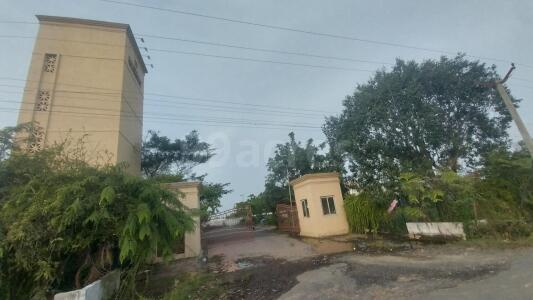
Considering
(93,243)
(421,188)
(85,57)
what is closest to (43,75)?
(85,57)

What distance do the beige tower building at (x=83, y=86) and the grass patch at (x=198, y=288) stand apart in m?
8.58

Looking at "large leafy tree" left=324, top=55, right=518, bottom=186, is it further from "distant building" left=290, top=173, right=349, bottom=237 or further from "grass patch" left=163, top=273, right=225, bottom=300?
"grass patch" left=163, top=273, right=225, bottom=300

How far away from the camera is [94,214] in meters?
5.14

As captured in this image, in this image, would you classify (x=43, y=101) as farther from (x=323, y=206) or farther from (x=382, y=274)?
(x=382, y=274)

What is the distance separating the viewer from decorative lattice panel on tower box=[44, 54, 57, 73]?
43.7 ft

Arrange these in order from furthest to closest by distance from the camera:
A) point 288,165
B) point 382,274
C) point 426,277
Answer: point 288,165 < point 382,274 < point 426,277

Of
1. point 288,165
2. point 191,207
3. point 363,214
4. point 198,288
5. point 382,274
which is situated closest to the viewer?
point 382,274

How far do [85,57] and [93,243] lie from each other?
1221 cm

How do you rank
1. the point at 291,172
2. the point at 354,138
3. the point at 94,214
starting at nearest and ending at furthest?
the point at 94,214, the point at 354,138, the point at 291,172

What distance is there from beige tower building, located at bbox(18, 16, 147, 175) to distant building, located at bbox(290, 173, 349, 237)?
30.7ft

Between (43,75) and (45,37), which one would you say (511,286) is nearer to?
(43,75)

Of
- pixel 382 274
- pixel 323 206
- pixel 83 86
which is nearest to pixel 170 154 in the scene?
pixel 83 86

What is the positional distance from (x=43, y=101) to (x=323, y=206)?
49.0 ft

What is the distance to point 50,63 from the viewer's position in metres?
13.5
